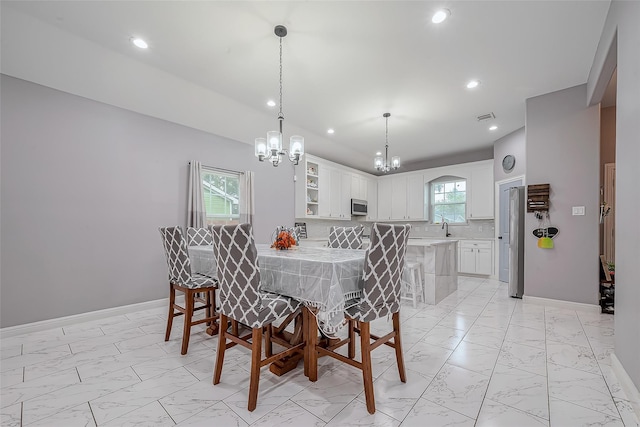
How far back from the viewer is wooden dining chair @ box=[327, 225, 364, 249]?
3.26 m

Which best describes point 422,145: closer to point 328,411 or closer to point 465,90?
point 465,90

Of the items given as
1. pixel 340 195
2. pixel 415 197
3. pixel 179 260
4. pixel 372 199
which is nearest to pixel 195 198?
pixel 179 260

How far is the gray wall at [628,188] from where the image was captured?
1642 mm

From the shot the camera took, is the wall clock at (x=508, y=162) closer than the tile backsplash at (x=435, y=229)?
Yes

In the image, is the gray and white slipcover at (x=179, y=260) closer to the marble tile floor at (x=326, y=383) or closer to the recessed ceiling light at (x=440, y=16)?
the marble tile floor at (x=326, y=383)

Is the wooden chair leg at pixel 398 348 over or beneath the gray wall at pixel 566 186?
beneath

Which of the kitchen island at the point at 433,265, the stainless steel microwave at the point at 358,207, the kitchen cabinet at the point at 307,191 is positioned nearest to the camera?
the kitchen island at the point at 433,265

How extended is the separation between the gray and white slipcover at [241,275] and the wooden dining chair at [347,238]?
160 centimetres

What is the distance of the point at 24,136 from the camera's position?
2768mm

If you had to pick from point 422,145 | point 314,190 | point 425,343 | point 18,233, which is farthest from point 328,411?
point 422,145

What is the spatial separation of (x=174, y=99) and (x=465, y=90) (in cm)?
358

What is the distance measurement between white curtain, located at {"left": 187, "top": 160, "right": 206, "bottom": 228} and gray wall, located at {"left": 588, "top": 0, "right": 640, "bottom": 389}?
4306 millimetres

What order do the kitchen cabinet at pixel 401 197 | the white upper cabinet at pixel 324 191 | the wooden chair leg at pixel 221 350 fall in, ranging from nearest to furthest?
the wooden chair leg at pixel 221 350
the white upper cabinet at pixel 324 191
the kitchen cabinet at pixel 401 197

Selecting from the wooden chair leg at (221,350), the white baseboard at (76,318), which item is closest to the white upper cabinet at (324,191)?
the white baseboard at (76,318)
